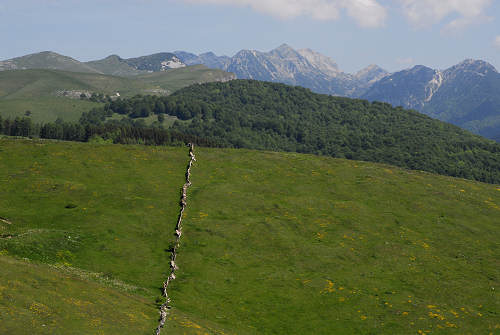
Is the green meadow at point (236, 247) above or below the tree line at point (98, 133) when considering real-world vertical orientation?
below

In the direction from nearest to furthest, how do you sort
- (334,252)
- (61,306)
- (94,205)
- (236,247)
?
(61,306), (236,247), (334,252), (94,205)

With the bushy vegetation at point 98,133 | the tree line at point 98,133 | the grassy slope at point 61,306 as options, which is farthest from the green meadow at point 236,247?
the bushy vegetation at point 98,133

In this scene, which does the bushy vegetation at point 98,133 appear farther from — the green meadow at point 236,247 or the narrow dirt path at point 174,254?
the narrow dirt path at point 174,254

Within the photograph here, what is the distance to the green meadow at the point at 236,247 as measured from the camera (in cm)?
4131

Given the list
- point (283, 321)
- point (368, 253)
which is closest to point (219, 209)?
point (368, 253)

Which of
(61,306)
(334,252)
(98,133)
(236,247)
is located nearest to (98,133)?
(98,133)

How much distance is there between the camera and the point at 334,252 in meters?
63.5

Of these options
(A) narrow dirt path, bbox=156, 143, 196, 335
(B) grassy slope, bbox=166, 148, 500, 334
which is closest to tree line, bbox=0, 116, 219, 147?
(B) grassy slope, bbox=166, 148, 500, 334

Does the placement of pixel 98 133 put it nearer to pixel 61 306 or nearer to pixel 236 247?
pixel 236 247

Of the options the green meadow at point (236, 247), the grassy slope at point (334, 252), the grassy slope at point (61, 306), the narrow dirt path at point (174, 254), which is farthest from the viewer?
the grassy slope at point (334, 252)

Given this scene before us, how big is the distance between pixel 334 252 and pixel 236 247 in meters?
14.0

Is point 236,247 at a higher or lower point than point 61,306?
lower

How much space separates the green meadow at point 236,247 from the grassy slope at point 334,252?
26 cm

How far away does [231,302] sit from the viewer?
49688 millimetres
